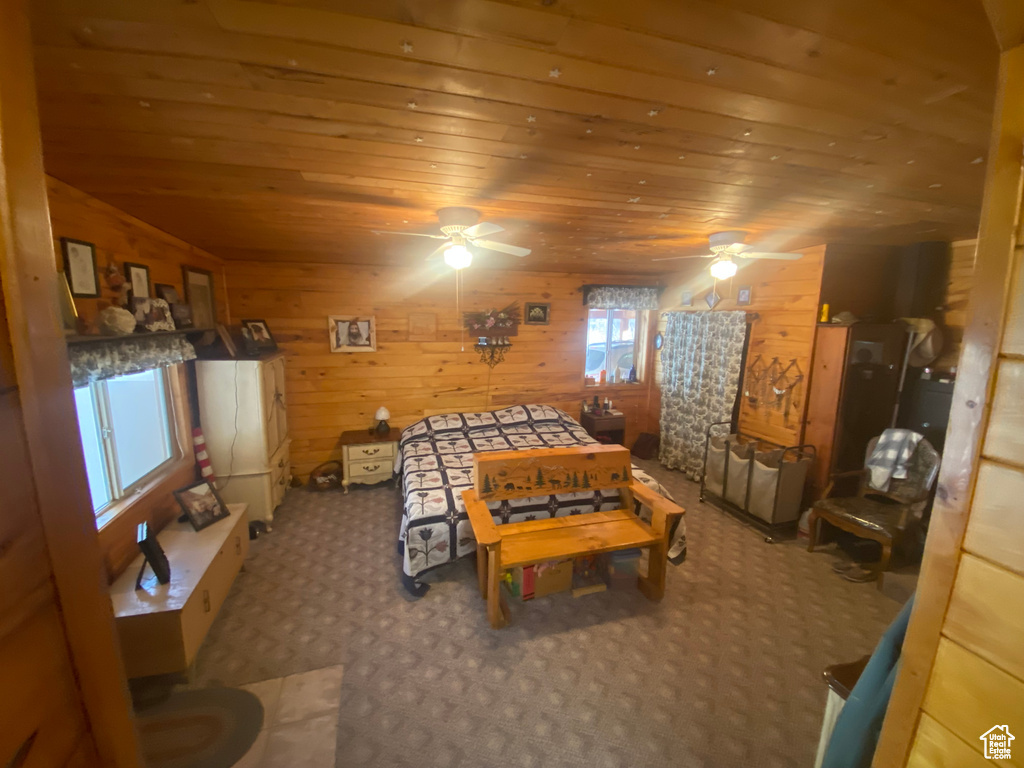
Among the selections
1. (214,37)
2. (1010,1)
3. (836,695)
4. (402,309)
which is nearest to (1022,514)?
(1010,1)

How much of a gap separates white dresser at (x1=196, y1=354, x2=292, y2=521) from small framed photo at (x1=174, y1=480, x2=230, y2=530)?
0.64 m

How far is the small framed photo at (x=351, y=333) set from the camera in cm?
420

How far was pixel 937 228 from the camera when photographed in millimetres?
2654

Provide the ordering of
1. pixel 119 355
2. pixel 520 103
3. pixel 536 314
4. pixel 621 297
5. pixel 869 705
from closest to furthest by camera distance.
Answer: pixel 869 705, pixel 520 103, pixel 119 355, pixel 536 314, pixel 621 297

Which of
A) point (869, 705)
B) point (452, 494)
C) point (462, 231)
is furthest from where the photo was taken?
point (452, 494)

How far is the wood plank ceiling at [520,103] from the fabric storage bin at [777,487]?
6.38 feet

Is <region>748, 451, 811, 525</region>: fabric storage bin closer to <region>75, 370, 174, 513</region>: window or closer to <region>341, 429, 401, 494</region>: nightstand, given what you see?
<region>341, 429, 401, 494</region>: nightstand

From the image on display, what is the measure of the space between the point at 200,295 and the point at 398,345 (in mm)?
1729

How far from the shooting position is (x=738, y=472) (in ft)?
11.8

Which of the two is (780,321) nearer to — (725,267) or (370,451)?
(725,267)

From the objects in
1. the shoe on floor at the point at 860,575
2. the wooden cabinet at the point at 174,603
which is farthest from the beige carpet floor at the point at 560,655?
the wooden cabinet at the point at 174,603

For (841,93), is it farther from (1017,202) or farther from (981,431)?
(981,431)

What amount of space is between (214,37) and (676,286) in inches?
188

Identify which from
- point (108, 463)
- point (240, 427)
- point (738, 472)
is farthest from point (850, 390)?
point (108, 463)
